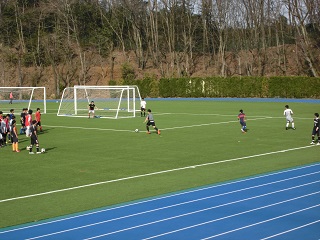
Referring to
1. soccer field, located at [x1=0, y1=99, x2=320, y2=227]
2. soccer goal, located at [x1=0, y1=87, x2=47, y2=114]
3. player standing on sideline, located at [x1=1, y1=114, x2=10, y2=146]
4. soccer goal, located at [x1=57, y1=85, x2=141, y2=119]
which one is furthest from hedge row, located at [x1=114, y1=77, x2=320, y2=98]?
player standing on sideline, located at [x1=1, y1=114, x2=10, y2=146]

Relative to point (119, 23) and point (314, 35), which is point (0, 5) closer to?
point (119, 23)

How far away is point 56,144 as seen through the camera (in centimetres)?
2700

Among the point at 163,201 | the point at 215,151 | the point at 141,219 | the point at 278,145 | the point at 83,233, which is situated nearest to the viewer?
the point at 83,233

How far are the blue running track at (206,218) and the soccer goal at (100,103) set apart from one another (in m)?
27.9

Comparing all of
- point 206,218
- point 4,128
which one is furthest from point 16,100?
point 206,218

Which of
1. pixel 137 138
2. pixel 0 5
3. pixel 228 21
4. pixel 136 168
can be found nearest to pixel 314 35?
pixel 228 21

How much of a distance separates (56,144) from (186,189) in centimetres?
1281

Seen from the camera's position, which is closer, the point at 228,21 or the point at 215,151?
the point at 215,151

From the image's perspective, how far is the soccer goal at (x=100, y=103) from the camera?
1768 inches

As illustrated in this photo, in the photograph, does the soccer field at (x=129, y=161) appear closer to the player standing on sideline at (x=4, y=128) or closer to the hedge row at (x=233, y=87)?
the player standing on sideline at (x=4, y=128)

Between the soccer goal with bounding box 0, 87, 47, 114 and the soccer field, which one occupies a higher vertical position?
the soccer goal with bounding box 0, 87, 47, 114

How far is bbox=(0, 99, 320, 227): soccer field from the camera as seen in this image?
14945 millimetres

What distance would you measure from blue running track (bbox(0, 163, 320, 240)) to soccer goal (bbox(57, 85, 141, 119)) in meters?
27.9

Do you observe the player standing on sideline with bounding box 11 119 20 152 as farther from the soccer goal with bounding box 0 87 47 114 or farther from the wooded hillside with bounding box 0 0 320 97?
the wooded hillside with bounding box 0 0 320 97
